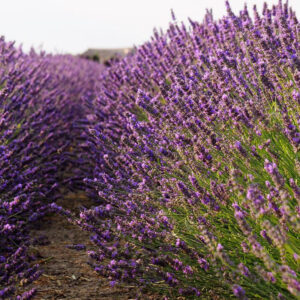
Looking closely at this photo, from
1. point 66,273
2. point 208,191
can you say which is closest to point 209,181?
point 208,191

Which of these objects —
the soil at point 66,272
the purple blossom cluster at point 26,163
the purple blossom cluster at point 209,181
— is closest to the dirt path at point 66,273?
the soil at point 66,272

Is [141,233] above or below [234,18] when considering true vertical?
below

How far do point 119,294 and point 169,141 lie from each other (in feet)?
3.19

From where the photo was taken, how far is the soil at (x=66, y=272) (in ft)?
8.86

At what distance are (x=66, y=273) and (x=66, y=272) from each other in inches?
0.8

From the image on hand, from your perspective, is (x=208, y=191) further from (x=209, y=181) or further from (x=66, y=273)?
(x=66, y=273)

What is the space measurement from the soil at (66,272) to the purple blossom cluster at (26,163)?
0.14 meters

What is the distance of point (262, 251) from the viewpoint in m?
1.42

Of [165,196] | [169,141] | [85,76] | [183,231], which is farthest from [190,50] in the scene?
[85,76]

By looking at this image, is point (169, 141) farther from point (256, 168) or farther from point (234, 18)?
point (234, 18)

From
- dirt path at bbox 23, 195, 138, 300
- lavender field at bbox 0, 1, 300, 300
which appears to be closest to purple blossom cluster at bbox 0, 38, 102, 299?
lavender field at bbox 0, 1, 300, 300

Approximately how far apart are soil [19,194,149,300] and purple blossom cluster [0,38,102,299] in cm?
14

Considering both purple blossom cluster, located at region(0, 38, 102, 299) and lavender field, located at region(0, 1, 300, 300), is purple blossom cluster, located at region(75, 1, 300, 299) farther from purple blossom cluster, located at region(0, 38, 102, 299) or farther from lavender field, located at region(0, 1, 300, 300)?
purple blossom cluster, located at region(0, 38, 102, 299)

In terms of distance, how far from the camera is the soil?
2.70 m
